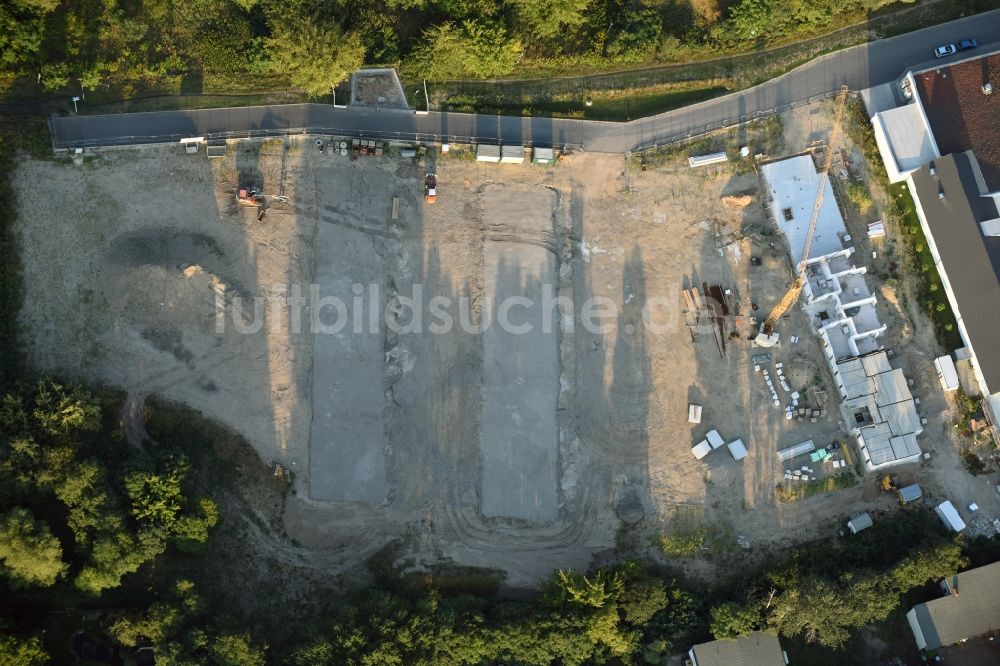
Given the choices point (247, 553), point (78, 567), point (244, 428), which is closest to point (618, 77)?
point (244, 428)

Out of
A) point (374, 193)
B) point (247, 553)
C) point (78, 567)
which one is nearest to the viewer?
point (78, 567)

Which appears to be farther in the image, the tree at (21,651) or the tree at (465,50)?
the tree at (465,50)

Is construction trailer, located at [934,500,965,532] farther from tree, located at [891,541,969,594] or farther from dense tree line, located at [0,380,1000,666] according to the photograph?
tree, located at [891,541,969,594]

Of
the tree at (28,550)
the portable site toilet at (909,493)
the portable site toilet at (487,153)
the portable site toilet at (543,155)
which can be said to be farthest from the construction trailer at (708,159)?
the tree at (28,550)

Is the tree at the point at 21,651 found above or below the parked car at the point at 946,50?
below

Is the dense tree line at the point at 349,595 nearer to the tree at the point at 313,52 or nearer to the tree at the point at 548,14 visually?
the tree at the point at 313,52

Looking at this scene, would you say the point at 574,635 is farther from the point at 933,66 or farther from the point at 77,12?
the point at 77,12

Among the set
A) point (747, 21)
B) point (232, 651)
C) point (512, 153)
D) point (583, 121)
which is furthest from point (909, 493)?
point (232, 651)
